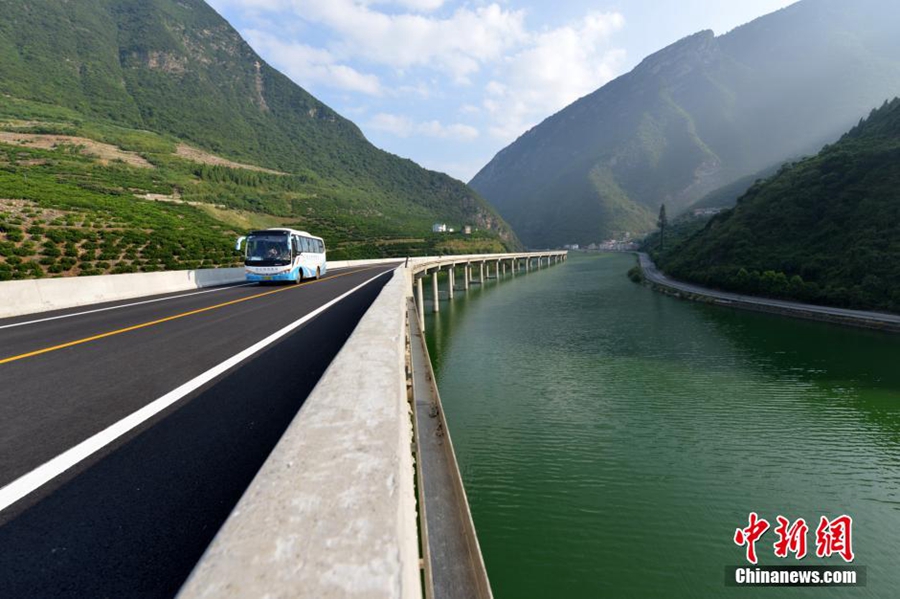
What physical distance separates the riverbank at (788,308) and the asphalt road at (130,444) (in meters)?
35.1

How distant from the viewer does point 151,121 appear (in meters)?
140

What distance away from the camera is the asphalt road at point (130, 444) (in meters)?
1.94

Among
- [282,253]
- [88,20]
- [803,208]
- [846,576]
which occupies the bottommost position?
[846,576]

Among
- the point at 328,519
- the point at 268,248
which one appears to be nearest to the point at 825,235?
the point at 268,248

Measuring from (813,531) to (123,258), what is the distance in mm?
47496

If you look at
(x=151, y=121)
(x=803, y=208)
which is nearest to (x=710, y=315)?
(x=803, y=208)

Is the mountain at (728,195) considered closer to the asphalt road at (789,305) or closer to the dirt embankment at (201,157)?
the asphalt road at (789,305)

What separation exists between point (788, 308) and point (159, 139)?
156 metres

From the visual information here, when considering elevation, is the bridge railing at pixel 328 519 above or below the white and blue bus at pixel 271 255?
below

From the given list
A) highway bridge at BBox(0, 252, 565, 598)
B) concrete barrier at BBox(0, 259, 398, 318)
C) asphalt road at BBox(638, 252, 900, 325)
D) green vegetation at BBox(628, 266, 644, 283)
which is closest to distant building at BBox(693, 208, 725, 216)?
green vegetation at BBox(628, 266, 644, 283)

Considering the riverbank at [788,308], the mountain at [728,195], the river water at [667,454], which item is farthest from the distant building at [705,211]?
the river water at [667,454]

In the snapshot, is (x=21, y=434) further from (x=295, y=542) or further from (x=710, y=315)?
(x=710, y=315)

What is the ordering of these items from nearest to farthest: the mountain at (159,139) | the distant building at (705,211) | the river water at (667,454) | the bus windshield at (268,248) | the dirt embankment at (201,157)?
1. the river water at (667,454)
2. the bus windshield at (268,248)
3. the mountain at (159,139)
4. the dirt embankment at (201,157)
5. the distant building at (705,211)

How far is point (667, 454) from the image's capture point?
41.0 ft
